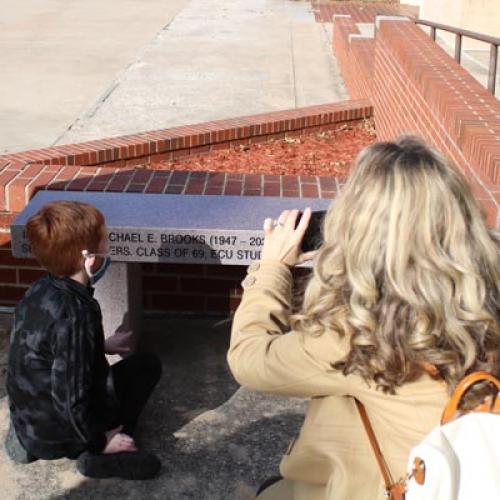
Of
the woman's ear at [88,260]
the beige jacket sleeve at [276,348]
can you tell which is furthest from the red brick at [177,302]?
the beige jacket sleeve at [276,348]

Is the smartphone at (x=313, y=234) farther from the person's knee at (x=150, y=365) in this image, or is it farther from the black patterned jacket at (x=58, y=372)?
the person's knee at (x=150, y=365)

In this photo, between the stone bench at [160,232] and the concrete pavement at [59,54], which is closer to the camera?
the stone bench at [160,232]

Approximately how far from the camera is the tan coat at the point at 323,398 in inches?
72.9

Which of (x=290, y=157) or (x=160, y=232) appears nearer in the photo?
(x=160, y=232)

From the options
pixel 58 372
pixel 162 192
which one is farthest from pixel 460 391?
pixel 162 192

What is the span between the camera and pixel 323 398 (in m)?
2.01

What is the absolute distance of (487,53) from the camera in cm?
1291

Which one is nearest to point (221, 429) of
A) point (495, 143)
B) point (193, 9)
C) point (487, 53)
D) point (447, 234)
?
point (495, 143)

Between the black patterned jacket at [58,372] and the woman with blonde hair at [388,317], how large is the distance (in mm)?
1142

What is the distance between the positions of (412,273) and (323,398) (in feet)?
1.35

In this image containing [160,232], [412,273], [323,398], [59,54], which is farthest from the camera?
[59,54]

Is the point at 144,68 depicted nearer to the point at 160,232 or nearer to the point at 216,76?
the point at 216,76

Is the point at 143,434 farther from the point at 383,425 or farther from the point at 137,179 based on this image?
the point at 383,425

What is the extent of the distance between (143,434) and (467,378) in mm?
2197
